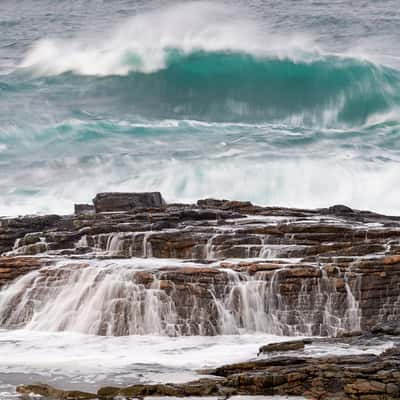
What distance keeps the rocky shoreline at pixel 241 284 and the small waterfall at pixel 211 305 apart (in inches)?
1.3

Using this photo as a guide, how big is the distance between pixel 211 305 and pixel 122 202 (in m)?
20.8

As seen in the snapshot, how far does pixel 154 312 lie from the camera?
27.5 m

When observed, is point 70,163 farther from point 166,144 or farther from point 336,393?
point 336,393

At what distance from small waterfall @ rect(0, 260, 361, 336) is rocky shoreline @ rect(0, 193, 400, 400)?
33mm

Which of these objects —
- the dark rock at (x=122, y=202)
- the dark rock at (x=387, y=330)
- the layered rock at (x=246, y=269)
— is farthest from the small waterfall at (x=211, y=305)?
the dark rock at (x=122, y=202)

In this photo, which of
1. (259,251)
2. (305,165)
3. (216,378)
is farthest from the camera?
(305,165)

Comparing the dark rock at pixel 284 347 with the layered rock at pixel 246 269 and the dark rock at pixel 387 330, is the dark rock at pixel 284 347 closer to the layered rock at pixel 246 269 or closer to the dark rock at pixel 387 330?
the dark rock at pixel 387 330

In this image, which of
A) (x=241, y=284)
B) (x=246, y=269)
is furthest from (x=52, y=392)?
(x=246, y=269)

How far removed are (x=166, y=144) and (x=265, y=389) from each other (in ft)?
267

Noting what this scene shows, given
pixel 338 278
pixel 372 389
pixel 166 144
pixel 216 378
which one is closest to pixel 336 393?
pixel 372 389

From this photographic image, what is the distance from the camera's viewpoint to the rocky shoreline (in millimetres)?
17297

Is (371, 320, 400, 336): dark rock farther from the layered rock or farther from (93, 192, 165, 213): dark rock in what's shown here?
(93, 192, 165, 213): dark rock

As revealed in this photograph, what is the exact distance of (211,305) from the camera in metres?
27.4

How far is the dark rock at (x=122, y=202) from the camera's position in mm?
47031
